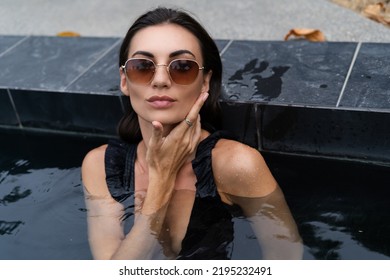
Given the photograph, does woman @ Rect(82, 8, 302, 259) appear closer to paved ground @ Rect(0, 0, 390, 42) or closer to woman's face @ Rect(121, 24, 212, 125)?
woman's face @ Rect(121, 24, 212, 125)

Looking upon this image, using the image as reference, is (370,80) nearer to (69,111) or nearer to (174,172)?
(174,172)

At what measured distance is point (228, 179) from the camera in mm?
3041

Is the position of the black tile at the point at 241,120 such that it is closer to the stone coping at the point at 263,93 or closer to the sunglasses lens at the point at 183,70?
the stone coping at the point at 263,93

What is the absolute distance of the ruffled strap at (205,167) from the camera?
3117 millimetres

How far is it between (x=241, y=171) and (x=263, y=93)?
3.23ft

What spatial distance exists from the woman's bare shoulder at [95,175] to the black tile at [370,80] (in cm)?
146

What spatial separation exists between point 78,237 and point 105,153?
19.0 inches

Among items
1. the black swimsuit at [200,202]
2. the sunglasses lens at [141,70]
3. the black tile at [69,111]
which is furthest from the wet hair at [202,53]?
the black tile at [69,111]

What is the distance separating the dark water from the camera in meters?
A: 3.05

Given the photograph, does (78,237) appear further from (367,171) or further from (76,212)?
(367,171)

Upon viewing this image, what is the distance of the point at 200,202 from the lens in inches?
127

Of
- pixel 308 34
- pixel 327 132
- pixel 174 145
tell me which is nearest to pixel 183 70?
pixel 174 145

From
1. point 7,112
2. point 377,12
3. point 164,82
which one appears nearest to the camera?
point 164,82

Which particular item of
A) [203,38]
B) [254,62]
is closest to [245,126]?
[254,62]
